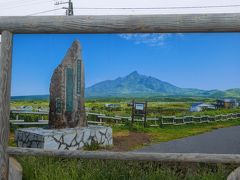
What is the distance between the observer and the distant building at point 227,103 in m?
3.81

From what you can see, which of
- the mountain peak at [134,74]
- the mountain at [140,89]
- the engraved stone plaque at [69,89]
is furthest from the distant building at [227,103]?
the engraved stone plaque at [69,89]

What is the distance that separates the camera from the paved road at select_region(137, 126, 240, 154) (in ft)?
12.6

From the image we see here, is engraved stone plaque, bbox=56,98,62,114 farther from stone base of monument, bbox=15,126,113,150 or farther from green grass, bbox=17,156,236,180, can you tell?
green grass, bbox=17,156,236,180

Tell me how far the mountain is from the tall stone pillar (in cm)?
28

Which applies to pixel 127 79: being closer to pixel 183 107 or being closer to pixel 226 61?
pixel 183 107

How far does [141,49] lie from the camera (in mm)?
3951

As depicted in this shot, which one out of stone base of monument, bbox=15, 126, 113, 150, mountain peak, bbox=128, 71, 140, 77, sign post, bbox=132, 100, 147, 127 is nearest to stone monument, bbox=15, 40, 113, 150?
stone base of monument, bbox=15, 126, 113, 150

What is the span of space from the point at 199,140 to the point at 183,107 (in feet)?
1.08

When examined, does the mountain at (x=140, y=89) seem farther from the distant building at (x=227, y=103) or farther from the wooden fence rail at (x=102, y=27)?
the wooden fence rail at (x=102, y=27)

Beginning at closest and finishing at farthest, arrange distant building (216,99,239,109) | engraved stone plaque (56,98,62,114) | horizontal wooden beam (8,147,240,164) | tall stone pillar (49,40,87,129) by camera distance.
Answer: horizontal wooden beam (8,147,240,164)
distant building (216,99,239,109)
tall stone pillar (49,40,87,129)
engraved stone plaque (56,98,62,114)

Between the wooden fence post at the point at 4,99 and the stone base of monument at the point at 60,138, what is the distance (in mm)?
219

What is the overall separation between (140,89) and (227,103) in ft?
2.62

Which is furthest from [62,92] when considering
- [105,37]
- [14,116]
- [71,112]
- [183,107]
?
[183,107]

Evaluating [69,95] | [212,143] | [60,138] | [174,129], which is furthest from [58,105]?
[212,143]
